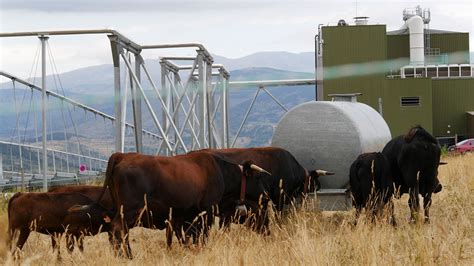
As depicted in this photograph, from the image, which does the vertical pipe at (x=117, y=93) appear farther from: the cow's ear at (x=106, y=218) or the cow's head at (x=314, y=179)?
the cow's ear at (x=106, y=218)

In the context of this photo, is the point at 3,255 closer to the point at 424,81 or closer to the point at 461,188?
the point at 461,188

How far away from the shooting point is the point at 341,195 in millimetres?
16297

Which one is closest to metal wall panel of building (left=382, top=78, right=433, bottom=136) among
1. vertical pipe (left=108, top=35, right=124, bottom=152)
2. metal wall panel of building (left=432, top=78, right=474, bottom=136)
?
metal wall panel of building (left=432, top=78, right=474, bottom=136)

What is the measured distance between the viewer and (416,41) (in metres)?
67.3

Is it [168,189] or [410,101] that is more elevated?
[168,189]

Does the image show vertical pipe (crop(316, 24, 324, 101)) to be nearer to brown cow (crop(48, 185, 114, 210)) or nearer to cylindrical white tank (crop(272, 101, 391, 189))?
cylindrical white tank (crop(272, 101, 391, 189))

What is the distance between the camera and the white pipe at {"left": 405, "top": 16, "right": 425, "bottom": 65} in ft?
219

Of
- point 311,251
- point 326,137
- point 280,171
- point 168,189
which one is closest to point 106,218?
point 168,189

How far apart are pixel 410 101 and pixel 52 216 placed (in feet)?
164

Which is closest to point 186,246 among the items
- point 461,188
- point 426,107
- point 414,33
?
point 461,188

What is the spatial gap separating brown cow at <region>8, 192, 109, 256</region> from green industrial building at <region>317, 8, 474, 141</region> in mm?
43363

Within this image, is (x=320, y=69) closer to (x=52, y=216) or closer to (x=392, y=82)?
(x=392, y=82)

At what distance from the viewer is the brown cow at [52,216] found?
11.8m

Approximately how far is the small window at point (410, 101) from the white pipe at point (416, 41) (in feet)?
22.2
